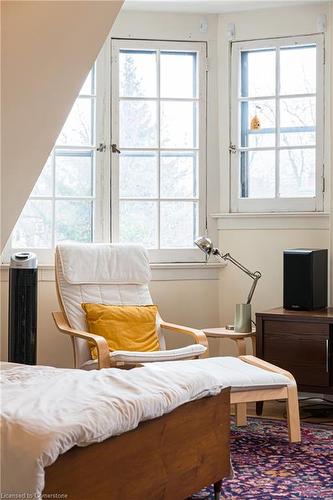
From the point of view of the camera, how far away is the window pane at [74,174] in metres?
4.94

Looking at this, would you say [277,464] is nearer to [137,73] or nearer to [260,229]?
[260,229]

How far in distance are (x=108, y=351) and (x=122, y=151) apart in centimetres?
160

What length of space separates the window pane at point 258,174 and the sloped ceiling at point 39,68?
1.99 m

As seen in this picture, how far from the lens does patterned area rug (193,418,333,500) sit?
120 inches

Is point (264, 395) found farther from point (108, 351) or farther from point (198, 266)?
point (198, 266)

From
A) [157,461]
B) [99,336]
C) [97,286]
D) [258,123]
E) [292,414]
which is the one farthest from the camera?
[258,123]

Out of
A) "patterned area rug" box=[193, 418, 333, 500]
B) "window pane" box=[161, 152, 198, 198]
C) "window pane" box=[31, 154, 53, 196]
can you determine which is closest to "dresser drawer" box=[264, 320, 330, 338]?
"patterned area rug" box=[193, 418, 333, 500]

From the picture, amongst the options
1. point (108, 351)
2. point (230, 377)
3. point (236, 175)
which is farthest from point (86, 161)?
point (230, 377)

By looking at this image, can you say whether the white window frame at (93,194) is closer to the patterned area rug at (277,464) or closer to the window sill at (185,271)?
the window sill at (185,271)

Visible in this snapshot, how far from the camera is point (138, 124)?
5055 mm

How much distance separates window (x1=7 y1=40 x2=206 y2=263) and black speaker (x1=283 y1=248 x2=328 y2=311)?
0.77 meters

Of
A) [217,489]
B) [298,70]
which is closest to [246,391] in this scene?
[217,489]

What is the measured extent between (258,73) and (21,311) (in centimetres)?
220

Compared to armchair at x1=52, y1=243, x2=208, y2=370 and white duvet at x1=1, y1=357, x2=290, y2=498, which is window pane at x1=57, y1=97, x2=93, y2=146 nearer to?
armchair at x1=52, y1=243, x2=208, y2=370
